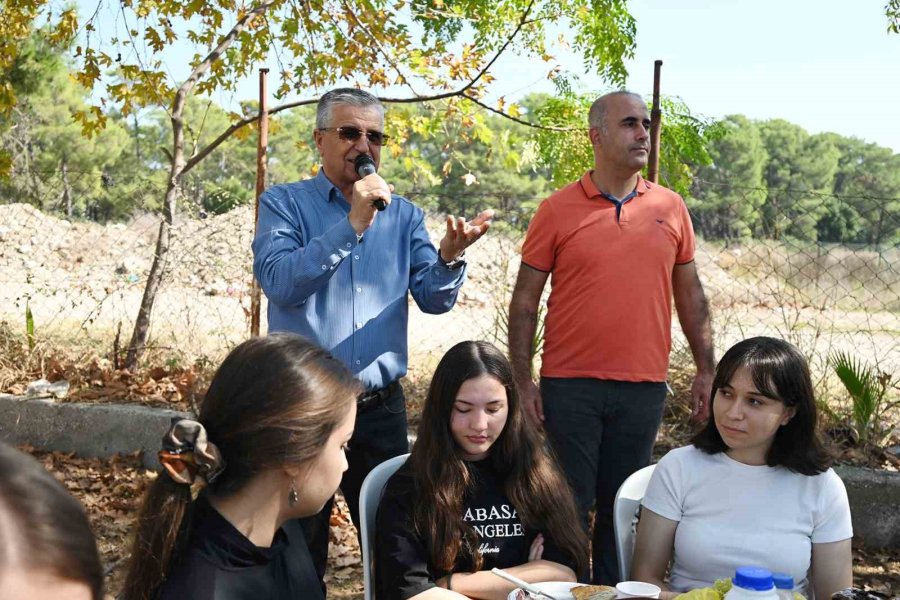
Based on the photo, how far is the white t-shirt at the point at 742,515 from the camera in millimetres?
2592

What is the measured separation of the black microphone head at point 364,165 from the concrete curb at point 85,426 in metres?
2.97

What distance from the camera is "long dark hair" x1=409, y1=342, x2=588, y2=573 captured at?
2.63 metres

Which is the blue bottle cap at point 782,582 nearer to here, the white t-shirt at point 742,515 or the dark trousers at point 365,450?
the white t-shirt at point 742,515

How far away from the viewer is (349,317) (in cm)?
314

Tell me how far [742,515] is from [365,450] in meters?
1.24

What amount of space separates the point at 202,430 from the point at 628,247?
211cm

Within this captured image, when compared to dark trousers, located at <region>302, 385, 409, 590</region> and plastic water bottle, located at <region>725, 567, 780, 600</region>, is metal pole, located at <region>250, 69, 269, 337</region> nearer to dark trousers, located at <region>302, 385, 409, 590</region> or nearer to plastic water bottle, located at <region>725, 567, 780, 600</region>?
dark trousers, located at <region>302, 385, 409, 590</region>

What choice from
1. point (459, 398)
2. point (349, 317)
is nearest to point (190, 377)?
point (349, 317)

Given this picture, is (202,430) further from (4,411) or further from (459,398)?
(4,411)

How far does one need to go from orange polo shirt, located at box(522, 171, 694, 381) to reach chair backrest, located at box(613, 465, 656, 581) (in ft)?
2.15

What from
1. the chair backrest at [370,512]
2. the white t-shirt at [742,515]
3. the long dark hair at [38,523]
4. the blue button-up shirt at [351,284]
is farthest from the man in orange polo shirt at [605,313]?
the long dark hair at [38,523]

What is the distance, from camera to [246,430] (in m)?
1.91

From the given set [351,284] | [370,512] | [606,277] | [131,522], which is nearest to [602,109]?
[606,277]

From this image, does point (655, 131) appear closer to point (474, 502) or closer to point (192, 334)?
point (474, 502)
